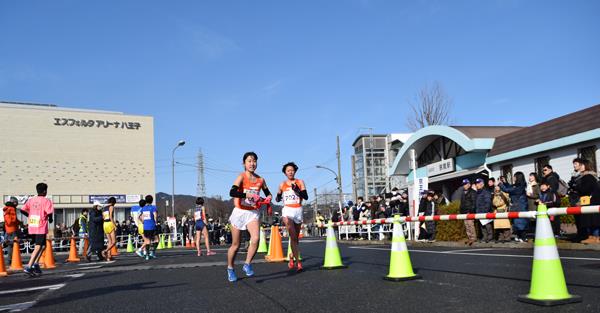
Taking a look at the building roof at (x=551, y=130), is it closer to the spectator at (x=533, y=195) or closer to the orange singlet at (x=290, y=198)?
the spectator at (x=533, y=195)

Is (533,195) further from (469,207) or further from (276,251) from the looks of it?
(276,251)

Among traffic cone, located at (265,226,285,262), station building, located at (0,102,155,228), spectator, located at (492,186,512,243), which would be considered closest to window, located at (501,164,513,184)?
spectator, located at (492,186,512,243)

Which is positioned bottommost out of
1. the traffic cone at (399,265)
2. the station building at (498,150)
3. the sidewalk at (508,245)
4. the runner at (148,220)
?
the sidewalk at (508,245)

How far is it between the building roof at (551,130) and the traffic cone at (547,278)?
16.5m

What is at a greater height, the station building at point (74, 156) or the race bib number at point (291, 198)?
the station building at point (74, 156)

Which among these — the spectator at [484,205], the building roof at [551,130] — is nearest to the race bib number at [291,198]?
the spectator at [484,205]

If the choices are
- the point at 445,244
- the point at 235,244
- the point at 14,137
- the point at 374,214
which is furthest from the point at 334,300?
the point at 14,137

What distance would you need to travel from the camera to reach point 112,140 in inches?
2635

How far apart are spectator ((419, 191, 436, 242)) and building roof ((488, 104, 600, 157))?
6.69 metres

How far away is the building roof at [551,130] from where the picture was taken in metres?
20.4

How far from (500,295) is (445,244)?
1139cm

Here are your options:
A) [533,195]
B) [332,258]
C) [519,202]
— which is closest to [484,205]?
[519,202]

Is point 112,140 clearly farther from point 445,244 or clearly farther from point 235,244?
point 235,244

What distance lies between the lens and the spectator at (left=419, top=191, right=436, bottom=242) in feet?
57.7
